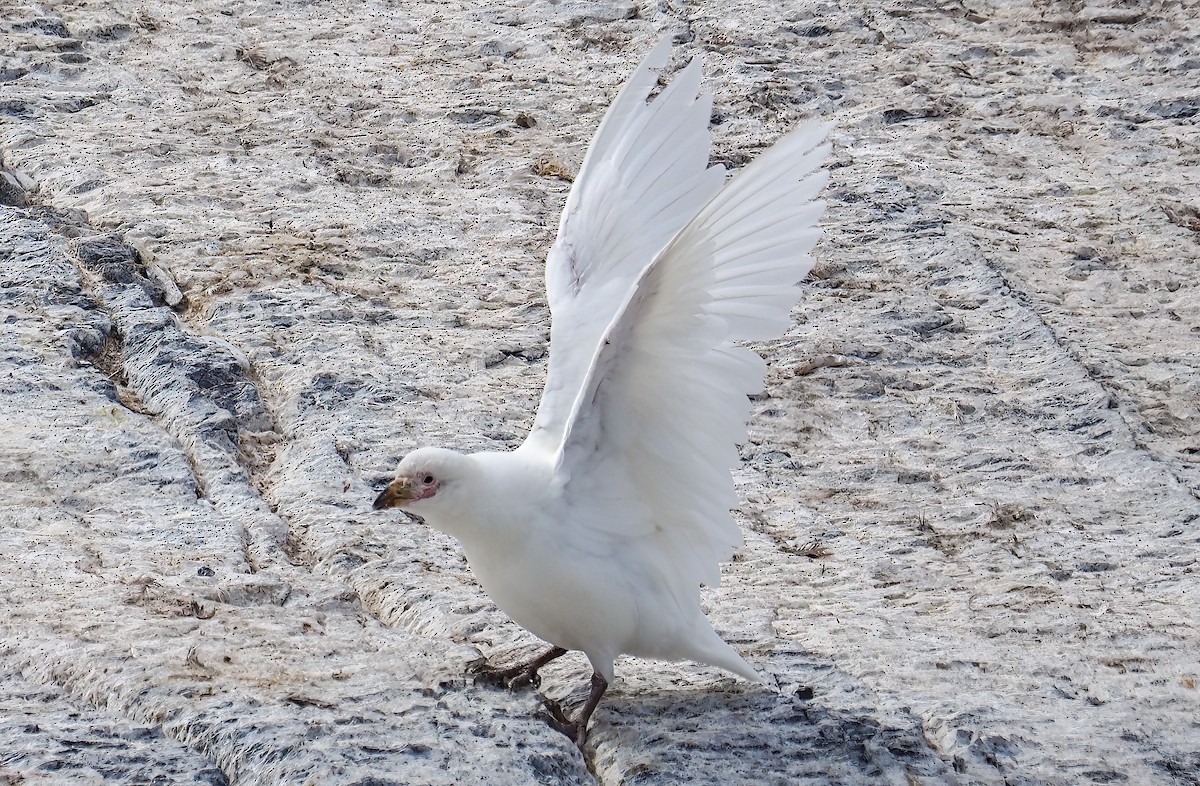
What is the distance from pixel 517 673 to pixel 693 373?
0.80 metres

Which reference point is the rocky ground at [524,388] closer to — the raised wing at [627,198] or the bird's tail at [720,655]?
the bird's tail at [720,655]

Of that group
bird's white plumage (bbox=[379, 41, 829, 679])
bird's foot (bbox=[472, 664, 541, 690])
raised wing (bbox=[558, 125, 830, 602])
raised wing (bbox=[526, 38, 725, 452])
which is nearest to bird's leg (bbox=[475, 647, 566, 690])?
bird's foot (bbox=[472, 664, 541, 690])

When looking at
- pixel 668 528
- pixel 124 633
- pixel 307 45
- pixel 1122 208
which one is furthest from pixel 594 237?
pixel 307 45

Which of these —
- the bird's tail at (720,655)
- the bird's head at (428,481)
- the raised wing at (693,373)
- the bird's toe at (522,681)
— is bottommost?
the bird's toe at (522,681)

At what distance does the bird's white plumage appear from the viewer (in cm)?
313

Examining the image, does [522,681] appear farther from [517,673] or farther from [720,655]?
[720,655]

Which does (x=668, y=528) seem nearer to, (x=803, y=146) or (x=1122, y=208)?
(x=803, y=146)

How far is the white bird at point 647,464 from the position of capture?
313 cm

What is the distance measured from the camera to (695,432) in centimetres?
336

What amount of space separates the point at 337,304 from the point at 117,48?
A: 7.49 ft

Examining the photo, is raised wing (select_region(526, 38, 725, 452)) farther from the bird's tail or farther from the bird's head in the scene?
the bird's tail

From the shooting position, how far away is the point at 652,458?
3.44 meters

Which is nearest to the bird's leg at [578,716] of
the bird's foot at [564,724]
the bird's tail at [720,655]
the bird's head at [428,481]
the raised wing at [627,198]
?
the bird's foot at [564,724]

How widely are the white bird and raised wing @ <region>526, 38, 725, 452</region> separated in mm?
262
